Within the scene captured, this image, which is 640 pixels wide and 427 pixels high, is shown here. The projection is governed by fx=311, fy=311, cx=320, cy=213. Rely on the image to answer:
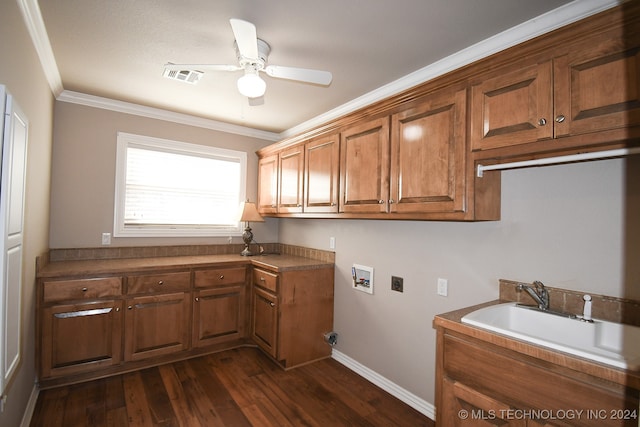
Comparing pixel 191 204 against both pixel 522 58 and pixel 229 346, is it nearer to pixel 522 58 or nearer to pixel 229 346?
pixel 229 346

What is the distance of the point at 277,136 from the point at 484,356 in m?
3.50

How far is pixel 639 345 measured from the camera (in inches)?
50.4

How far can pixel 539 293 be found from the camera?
5.41 feet

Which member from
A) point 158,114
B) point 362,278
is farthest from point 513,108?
point 158,114

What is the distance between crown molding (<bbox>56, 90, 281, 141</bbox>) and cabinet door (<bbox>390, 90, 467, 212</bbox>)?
2295 millimetres

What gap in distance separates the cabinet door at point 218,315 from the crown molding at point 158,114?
188 centimetres

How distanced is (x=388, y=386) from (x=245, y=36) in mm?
2651

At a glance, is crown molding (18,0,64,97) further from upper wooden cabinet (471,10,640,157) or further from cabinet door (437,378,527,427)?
cabinet door (437,378,527,427)

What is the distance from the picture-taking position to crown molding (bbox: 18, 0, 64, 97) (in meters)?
1.65

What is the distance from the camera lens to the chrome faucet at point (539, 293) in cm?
162

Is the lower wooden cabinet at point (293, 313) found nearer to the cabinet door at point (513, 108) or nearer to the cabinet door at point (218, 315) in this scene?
the cabinet door at point (218, 315)

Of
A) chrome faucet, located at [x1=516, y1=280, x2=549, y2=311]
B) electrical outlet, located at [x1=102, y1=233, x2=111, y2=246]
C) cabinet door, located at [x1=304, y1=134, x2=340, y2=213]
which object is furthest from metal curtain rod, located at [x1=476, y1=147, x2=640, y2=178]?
electrical outlet, located at [x1=102, y1=233, x2=111, y2=246]

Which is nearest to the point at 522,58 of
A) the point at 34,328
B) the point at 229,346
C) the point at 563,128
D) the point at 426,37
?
the point at 563,128

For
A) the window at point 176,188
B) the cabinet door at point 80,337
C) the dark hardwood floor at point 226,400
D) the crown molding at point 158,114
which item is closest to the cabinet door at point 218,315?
the dark hardwood floor at point 226,400
